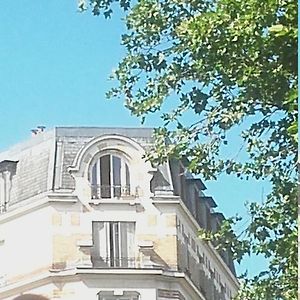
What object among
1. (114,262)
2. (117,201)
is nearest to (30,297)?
(114,262)

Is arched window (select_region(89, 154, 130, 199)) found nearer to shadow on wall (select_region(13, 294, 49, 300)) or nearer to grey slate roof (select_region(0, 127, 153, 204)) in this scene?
grey slate roof (select_region(0, 127, 153, 204))

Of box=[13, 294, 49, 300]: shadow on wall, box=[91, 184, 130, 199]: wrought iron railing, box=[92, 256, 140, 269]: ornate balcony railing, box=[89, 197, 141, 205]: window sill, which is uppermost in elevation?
→ box=[91, 184, 130, 199]: wrought iron railing

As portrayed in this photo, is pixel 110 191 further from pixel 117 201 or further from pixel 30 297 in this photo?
pixel 30 297

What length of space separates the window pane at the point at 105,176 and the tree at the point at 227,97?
32cm

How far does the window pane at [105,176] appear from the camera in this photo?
9.88ft

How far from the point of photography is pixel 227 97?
264 centimetres

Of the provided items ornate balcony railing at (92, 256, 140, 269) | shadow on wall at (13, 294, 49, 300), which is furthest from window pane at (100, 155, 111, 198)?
shadow on wall at (13, 294, 49, 300)

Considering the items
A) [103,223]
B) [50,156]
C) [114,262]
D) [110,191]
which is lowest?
[114,262]

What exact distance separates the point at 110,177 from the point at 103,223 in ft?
0.59

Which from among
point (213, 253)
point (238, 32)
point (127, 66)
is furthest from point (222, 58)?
point (213, 253)

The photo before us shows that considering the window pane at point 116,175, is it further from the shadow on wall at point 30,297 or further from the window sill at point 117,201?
the shadow on wall at point 30,297

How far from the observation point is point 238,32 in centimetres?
246

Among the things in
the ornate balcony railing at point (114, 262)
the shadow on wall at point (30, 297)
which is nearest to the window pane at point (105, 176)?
the ornate balcony railing at point (114, 262)

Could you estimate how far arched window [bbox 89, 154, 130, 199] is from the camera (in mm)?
3012
